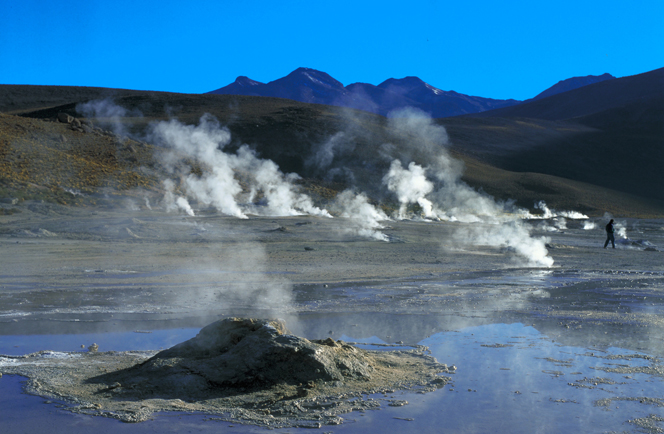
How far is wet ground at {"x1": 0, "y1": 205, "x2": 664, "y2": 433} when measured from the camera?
5121mm

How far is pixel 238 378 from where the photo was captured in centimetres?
568

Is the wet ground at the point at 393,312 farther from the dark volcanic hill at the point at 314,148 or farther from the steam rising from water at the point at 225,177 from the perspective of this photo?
the dark volcanic hill at the point at 314,148

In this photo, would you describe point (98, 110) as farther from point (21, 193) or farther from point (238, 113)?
point (21, 193)

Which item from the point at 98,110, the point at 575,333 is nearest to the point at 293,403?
the point at 575,333

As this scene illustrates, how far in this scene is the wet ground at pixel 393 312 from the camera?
202 inches

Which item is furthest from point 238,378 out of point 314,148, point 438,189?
point 314,148

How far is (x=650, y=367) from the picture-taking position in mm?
6551

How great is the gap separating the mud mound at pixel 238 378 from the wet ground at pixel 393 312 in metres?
0.22

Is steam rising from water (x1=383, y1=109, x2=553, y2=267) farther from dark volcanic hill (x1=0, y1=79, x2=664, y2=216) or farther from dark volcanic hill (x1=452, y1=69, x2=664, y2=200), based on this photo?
dark volcanic hill (x1=452, y1=69, x2=664, y2=200)

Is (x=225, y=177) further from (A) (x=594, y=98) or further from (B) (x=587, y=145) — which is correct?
(A) (x=594, y=98)

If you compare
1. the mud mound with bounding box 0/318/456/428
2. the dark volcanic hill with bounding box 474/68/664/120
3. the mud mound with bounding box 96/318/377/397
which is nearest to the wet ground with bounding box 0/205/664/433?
the mud mound with bounding box 0/318/456/428

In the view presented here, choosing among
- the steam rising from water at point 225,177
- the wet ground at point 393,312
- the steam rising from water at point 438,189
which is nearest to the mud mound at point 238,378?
the wet ground at point 393,312

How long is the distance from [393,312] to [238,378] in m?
4.67

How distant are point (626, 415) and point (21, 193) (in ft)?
105
